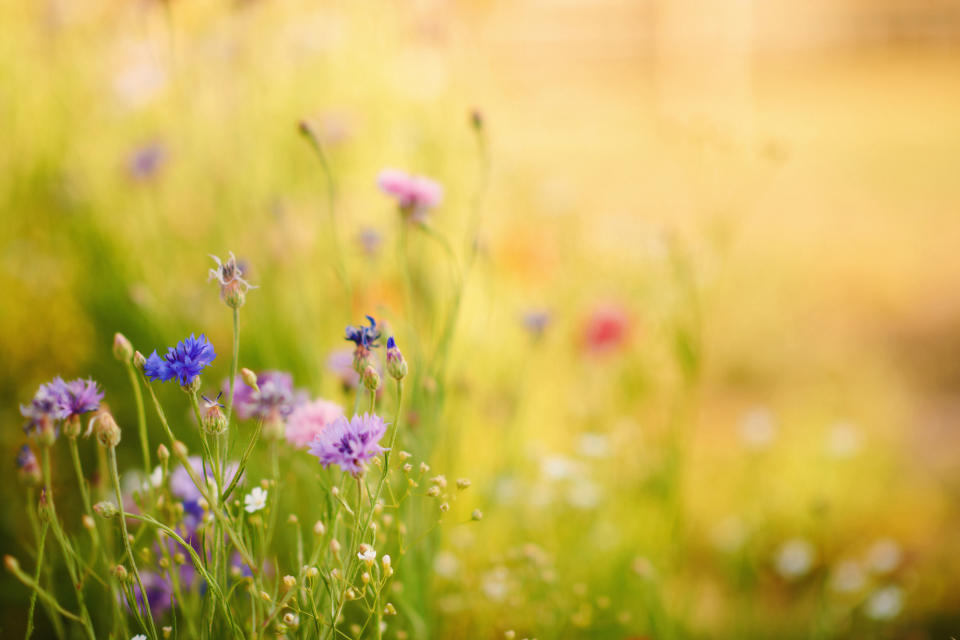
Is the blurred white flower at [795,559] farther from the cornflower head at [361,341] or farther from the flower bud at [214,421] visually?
the flower bud at [214,421]

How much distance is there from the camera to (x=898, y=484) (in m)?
1.90

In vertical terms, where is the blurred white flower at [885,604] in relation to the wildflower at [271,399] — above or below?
below

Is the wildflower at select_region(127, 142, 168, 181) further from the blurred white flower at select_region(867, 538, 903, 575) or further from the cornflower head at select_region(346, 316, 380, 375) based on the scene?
the blurred white flower at select_region(867, 538, 903, 575)

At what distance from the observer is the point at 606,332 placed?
1.68m

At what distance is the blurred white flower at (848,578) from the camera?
4.47 ft

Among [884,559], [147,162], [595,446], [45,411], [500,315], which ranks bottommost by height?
[45,411]

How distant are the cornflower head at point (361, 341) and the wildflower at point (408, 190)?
28cm

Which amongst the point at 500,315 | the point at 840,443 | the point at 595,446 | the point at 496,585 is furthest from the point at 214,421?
the point at 840,443

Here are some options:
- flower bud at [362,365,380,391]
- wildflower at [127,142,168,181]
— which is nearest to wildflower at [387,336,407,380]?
flower bud at [362,365,380,391]

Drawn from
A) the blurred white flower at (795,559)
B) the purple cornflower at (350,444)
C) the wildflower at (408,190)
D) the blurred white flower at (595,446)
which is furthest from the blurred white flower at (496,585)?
the blurred white flower at (795,559)

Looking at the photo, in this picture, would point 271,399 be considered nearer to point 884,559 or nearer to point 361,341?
point 361,341

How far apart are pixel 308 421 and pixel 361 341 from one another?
0.13m

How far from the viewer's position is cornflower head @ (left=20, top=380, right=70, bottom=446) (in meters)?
0.68

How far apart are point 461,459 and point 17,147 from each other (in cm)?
154
